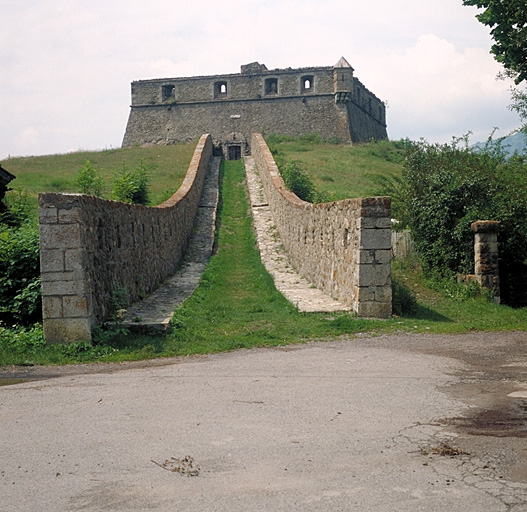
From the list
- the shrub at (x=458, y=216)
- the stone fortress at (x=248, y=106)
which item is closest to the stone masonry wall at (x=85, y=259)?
the shrub at (x=458, y=216)

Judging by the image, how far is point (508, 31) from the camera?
1391 cm

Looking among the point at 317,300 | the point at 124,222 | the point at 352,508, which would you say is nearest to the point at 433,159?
the point at 317,300

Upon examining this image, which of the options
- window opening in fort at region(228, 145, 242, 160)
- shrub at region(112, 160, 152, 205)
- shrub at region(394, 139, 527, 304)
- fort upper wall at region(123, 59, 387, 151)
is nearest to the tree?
shrub at region(394, 139, 527, 304)

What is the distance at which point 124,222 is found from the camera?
12.7 meters

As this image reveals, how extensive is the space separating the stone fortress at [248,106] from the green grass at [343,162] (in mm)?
2554

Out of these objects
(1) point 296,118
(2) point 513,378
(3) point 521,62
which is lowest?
(2) point 513,378

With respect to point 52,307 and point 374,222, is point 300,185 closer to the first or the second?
point 374,222

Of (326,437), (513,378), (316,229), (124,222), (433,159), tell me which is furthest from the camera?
(433,159)

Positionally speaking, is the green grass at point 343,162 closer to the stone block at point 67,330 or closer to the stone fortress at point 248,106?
the stone fortress at point 248,106

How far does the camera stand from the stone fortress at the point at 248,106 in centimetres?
5309

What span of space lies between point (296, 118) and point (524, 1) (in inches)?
1613

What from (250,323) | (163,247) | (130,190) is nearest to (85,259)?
(250,323)

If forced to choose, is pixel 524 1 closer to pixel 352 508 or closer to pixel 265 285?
pixel 265 285

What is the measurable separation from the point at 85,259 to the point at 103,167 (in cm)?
2943
